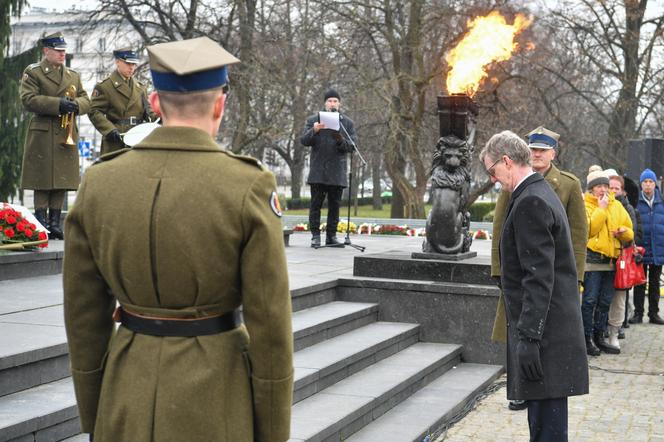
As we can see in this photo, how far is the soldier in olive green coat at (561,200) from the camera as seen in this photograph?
7.21 metres

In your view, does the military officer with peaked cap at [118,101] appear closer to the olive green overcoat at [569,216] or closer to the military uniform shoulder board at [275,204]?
the olive green overcoat at [569,216]

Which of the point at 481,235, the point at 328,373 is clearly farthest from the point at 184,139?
the point at 481,235

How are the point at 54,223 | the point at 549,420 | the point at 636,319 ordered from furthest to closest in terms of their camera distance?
the point at 636,319, the point at 54,223, the point at 549,420

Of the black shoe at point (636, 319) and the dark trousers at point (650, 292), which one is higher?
the dark trousers at point (650, 292)

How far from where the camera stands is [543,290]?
4836 millimetres

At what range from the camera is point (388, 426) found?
7156 mm

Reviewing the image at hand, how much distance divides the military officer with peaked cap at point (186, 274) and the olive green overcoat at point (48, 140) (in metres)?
7.58

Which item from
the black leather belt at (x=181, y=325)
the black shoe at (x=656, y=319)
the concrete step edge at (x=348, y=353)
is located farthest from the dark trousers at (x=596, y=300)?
the black leather belt at (x=181, y=325)

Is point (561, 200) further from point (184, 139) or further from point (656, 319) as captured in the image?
point (656, 319)

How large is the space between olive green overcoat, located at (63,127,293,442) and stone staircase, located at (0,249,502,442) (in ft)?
6.36

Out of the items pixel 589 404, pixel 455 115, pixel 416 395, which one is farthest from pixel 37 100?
pixel 589 404

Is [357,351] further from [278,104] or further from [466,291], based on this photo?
[278,104]

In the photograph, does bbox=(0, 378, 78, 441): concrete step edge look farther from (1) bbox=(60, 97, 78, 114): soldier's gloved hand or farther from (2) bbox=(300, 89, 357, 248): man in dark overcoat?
(2) bbox=(300, 89, 357, 248): man in dark overcoat

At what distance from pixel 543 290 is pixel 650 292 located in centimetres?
911
